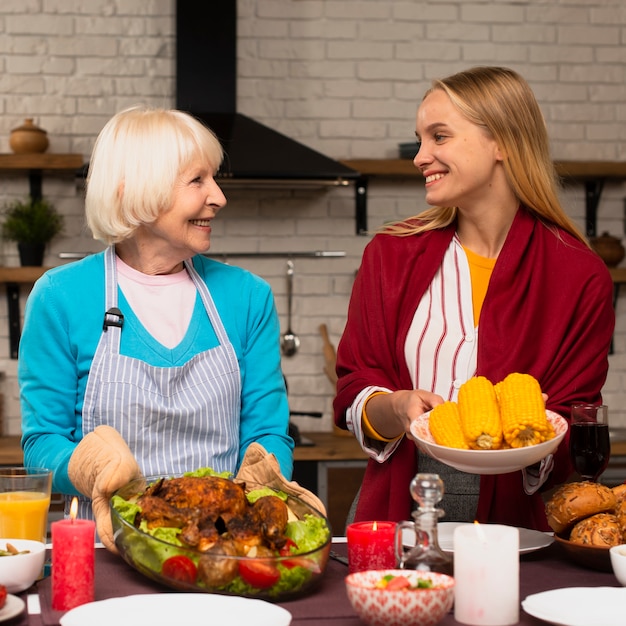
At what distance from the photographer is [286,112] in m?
4.29

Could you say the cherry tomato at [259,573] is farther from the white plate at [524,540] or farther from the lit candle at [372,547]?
the white plate at [524,540]

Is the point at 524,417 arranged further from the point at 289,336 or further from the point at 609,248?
the point at 609,248

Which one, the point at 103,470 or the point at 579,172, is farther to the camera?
the point at 579,172

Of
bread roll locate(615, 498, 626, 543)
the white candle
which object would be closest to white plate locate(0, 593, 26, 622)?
the white candle

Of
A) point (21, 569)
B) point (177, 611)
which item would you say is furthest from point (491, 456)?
A: point (21, 569)

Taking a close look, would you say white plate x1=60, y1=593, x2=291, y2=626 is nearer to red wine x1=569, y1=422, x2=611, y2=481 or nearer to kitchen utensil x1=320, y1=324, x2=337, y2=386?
red wine x1=569, y1=422, x2=611, y2=481

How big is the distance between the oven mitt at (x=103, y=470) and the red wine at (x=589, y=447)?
73cm

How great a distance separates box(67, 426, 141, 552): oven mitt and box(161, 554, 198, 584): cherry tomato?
224 millimetres

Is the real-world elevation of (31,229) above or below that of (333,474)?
above

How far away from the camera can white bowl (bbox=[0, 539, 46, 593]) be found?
4.37ft

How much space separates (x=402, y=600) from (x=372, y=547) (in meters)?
0.25

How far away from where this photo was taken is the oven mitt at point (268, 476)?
5.15 ft

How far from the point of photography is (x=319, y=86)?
14.1ft

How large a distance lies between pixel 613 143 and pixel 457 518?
2.88 meters
